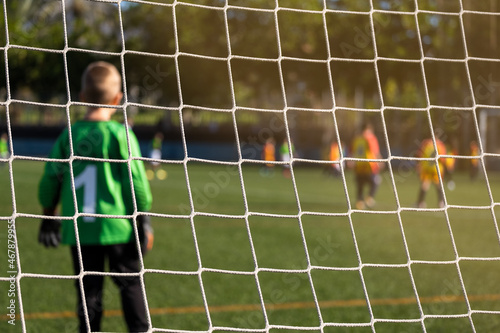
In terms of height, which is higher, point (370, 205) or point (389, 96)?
point (370, 205)

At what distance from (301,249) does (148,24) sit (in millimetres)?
27736

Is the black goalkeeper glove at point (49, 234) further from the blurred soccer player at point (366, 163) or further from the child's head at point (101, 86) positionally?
the blurred soccer player at point (366, 163)

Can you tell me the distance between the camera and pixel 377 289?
5.46 metres

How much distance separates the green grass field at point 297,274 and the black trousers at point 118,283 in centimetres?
29

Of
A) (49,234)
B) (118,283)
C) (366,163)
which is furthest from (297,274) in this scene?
(366,163)

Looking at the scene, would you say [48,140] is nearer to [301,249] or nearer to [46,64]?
[46,64]

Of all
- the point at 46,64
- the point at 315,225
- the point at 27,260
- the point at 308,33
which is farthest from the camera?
the point at 308,33

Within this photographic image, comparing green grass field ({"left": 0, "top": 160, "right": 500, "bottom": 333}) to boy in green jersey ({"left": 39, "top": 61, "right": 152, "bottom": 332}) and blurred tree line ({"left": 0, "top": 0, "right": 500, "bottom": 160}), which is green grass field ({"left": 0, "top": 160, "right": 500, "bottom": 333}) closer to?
boy in green jersey ({"left": 39, "top": 61, "right": 152, "bottom": 332})

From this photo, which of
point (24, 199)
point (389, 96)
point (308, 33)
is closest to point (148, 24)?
point (308, 33)

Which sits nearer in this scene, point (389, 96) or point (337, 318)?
point (337, 318)

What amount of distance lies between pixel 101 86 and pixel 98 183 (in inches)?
16.8

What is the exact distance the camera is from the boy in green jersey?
3.33 m

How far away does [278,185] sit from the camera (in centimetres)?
1789

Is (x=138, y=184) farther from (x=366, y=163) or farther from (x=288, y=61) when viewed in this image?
(x=288, y=61)
